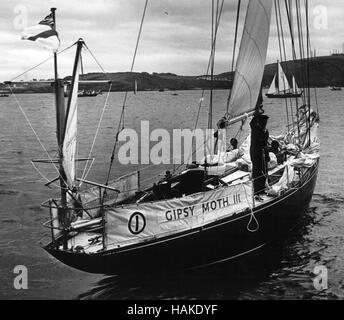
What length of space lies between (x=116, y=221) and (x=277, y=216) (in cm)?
673

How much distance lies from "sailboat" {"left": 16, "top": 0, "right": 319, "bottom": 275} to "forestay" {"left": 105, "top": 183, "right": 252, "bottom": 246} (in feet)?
0.10

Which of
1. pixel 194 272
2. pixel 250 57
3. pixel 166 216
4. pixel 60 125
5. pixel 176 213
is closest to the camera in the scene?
pixel 60 125

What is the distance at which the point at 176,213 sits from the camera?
14.6m

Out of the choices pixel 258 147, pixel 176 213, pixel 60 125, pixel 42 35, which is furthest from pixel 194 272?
pixel 42 35

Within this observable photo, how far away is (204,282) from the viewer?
50.5ft

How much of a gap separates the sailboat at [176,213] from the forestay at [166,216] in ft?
0.10

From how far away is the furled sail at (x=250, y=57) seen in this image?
55.3 ft

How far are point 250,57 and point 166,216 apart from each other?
21.9 ft

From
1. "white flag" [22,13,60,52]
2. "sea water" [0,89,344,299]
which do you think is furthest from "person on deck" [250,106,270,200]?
"white flag" [22,13,60,52]

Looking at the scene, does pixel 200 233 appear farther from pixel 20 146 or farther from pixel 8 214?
pixel 20 146

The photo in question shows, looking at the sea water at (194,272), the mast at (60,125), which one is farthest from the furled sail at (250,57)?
the mast at (60,125)

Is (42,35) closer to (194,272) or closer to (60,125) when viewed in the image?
(60,125)

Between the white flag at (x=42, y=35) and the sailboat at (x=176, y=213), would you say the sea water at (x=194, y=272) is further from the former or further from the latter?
the white flag at (x=42, y=35)
